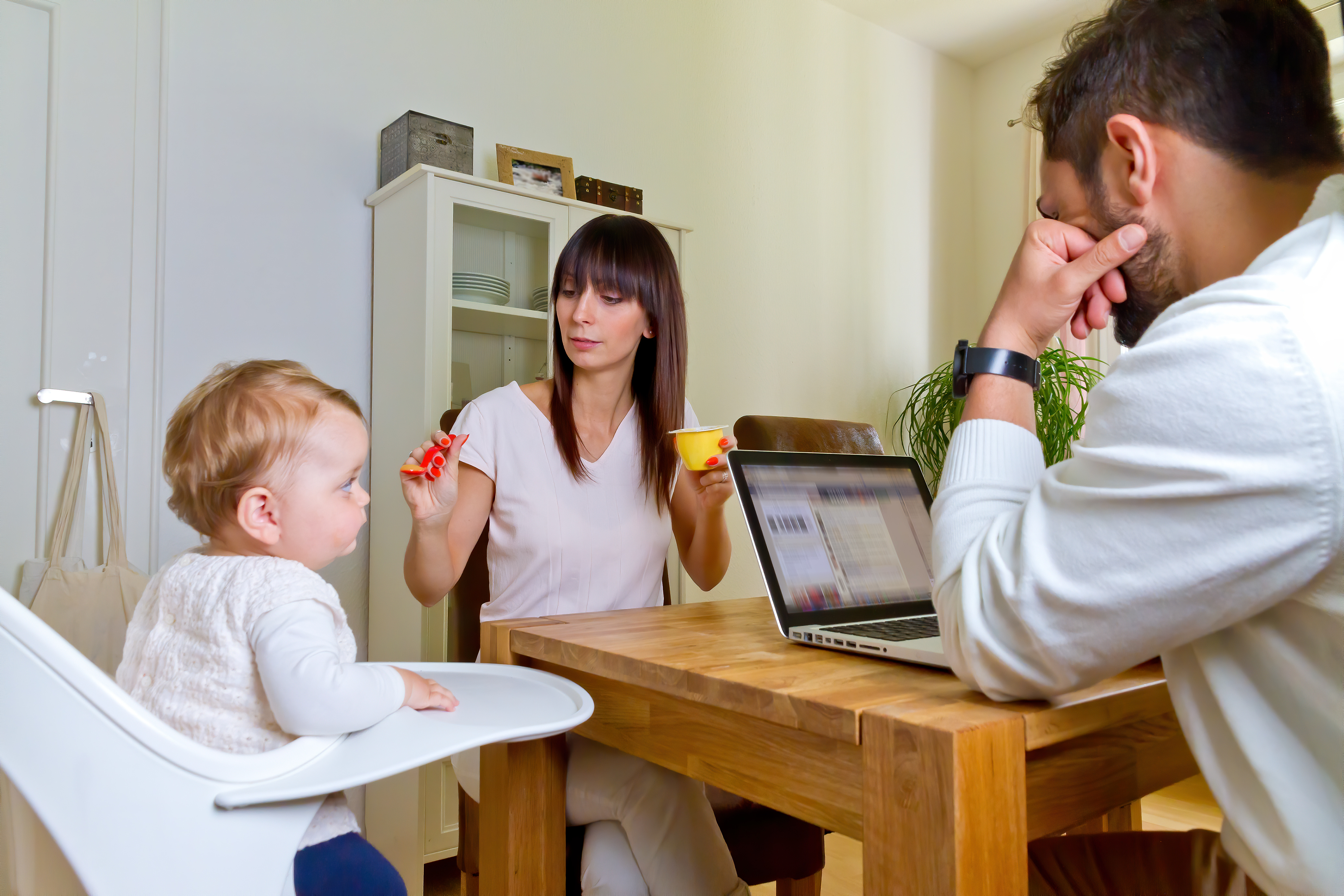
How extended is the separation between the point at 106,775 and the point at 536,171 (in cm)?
238

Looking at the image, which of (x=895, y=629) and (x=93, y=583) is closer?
(x=895, y=629)

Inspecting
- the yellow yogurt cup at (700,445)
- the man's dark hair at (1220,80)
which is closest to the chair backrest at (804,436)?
the yellow yogurt cup at (700,445)

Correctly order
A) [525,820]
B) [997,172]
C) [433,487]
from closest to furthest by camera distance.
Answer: [525,820] → [433,487] → [997,172]

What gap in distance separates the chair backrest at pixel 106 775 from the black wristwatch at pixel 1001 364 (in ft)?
2.52

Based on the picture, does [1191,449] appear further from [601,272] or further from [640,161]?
[640,161]

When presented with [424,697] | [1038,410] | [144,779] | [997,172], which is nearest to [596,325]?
[424,697]

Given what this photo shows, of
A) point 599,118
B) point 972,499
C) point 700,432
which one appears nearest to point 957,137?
point 599,118

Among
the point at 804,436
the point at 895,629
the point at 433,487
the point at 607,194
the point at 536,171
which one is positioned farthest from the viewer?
the point at 607,194

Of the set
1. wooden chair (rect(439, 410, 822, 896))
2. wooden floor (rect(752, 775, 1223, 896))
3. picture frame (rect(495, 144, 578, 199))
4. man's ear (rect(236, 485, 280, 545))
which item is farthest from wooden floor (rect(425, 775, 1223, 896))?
picture frame (rect(495, 144, 578, 199))

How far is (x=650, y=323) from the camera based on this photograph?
1.90m

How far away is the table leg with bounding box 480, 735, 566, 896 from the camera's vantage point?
45.3 inches

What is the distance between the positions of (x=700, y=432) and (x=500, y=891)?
0.69 meters

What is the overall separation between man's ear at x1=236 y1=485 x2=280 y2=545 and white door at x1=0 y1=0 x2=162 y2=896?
1565 mm

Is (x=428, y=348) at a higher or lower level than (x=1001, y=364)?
higher
